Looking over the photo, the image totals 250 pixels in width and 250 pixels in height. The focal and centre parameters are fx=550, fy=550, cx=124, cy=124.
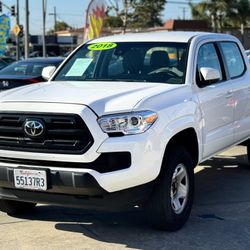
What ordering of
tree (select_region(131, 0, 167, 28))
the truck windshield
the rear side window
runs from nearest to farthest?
the truck windshield → the rear side window → tree (select_region(131, 0, 167, 28))

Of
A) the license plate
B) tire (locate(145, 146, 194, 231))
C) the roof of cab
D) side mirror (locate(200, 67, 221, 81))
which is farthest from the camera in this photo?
the roof of cab

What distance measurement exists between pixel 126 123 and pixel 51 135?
633 millimetres

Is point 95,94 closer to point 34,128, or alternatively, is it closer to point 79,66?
point 34,128

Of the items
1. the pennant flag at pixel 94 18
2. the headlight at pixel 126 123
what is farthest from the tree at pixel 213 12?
the headlight at pixel 126 123

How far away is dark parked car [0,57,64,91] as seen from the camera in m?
10.4

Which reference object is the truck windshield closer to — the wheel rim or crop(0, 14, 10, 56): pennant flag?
the wheel rim

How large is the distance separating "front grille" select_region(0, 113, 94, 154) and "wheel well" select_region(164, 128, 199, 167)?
0.92m

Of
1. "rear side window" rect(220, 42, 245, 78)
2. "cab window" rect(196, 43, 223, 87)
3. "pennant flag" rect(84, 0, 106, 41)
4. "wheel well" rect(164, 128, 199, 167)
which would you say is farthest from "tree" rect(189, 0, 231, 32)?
"wheel well" rect(164, 128, 199, 167)

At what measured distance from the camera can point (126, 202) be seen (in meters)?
4.61

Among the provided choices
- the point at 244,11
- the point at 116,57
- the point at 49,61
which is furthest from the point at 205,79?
the point at 244,11

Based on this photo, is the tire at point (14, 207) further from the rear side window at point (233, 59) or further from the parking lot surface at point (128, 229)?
the rear side window at point (233, 59)

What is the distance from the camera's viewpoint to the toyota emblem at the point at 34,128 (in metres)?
4.56

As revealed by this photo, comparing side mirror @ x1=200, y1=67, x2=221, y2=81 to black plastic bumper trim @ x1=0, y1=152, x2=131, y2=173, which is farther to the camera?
side mirror @ x1=200, y1=67, x2=221, y2=81

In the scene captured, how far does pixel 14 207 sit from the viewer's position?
5.74 m
